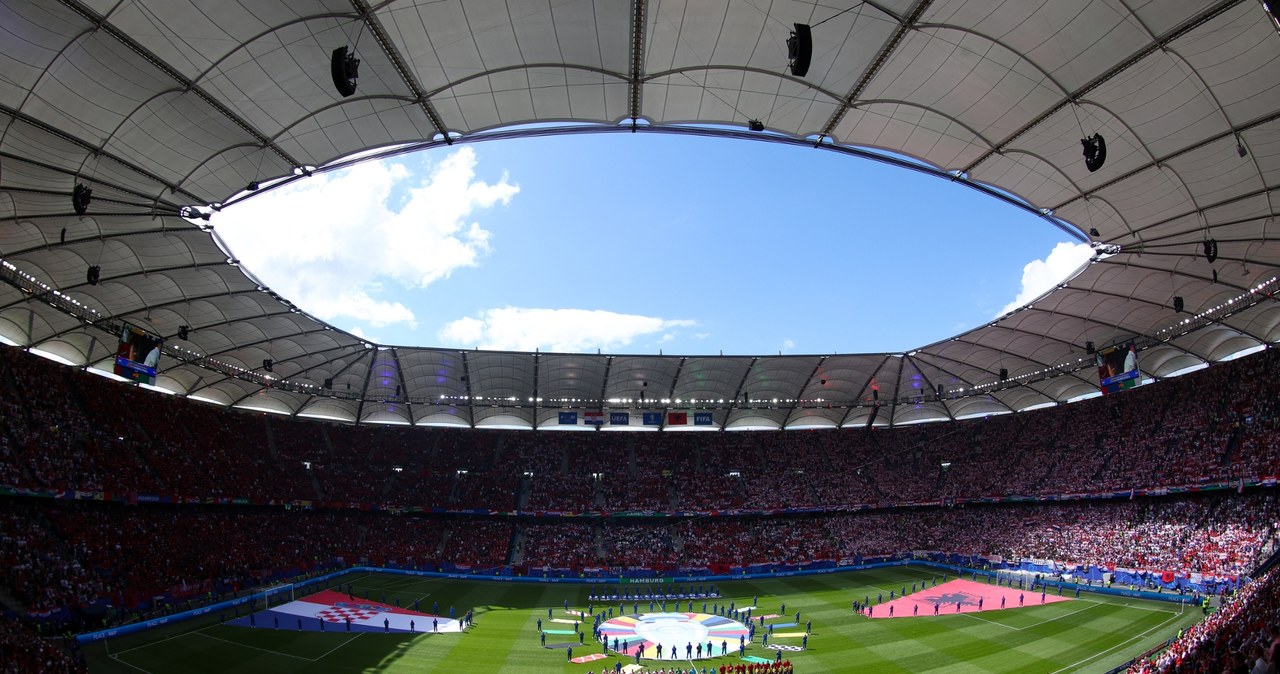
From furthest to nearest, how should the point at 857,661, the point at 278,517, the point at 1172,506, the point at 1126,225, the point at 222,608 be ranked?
the point at 278,517, the point at 1172,506, the point at 222,608, the point at 857,661, the point at 1126,225

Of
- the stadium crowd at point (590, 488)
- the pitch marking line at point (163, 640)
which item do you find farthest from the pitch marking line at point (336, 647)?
the stadium crowd at point (590, 488)

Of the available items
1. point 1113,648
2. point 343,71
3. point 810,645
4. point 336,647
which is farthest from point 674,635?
point 343,71

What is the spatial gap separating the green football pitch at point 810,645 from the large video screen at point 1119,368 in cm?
1207

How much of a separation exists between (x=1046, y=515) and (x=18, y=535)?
68400 mm

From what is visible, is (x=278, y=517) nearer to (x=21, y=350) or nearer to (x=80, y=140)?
(x=21, y=350)

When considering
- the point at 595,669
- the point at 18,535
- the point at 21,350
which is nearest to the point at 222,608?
the point at 18,535

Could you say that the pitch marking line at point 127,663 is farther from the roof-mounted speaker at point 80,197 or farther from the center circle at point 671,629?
the center circle at point 671,629

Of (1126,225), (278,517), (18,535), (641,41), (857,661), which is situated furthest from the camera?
(278,517)

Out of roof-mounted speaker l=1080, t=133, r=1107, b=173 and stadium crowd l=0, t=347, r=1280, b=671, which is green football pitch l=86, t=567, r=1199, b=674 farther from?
roof-mounted speaker l=1080, t=133, r=1107, b=173

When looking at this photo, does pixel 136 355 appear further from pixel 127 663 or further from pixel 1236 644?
pixel 1236 644

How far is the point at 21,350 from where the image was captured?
38.0 meters

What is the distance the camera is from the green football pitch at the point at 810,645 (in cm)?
2719

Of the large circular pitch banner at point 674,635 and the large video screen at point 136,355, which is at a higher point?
the large video screen at point 136,355

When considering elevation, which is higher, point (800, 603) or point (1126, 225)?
point (1126, 225)
